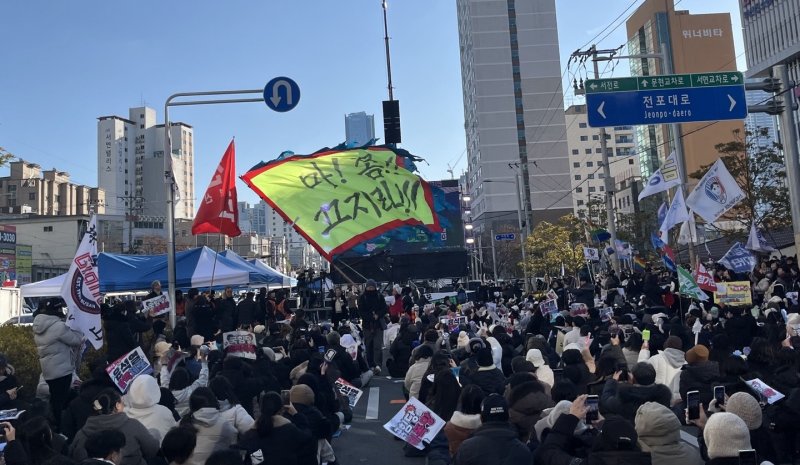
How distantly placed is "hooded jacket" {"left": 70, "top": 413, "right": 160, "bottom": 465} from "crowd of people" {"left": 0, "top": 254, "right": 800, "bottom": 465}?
0.01 meters

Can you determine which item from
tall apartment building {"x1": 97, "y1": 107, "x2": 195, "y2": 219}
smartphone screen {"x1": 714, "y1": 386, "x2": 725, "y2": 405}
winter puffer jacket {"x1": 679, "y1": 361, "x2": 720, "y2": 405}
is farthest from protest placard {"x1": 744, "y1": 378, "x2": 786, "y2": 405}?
tall apartment building {"x1": 97, "y1": 107, "x2": 195, "y2": 219}

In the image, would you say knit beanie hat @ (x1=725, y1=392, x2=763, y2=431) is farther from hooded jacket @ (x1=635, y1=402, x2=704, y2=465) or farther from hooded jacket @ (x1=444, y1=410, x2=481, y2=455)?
hooded jacket @ (x1=444, y1=410, x2=481, y2=455)

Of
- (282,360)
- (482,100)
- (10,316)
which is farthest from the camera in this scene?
(482,100)

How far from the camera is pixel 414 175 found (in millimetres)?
14414

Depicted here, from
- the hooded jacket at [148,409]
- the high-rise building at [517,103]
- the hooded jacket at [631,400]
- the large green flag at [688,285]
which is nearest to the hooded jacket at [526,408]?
the hooded jacket at [631,400]

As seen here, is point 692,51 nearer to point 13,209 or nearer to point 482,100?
point 482,100

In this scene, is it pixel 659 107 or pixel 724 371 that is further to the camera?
pixel 659 107

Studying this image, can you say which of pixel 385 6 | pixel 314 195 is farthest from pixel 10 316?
pixel 314 195

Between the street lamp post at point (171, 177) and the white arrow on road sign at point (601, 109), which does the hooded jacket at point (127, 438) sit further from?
the white arrow on road sign at point (601, 109)

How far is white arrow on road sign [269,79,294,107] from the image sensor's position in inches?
540

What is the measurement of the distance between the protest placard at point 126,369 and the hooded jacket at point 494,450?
12.0 feet

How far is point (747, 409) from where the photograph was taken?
5613mm

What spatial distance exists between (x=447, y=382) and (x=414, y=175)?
22.5 ft

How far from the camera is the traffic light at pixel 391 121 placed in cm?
1823
